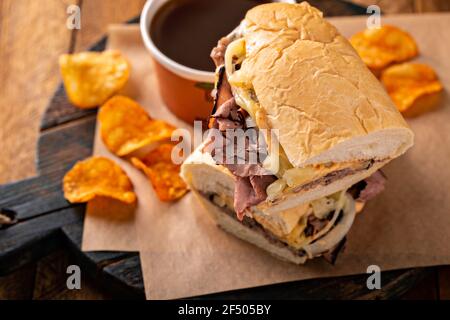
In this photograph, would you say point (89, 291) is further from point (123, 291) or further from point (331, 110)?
point (331, 110)

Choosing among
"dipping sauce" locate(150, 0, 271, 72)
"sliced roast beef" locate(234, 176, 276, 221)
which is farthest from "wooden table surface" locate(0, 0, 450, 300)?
"sliced roast beef" locate(234, 176, 276, 221)

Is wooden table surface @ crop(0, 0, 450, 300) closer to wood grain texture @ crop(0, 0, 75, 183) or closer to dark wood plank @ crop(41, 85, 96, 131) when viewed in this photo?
wood grain texture @ crop(0, 0, 75, 183)

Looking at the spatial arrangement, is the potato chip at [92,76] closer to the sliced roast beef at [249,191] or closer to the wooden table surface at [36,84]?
the wooden table surface at [36,84]

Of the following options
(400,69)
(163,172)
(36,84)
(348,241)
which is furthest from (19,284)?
(400,69)

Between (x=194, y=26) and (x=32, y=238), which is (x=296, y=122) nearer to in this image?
(x=194, y=26)

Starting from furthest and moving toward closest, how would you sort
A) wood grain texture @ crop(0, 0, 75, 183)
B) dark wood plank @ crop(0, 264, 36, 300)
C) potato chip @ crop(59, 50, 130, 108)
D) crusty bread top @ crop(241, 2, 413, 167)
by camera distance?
wood grain texture @ crop(0, 0, 75, 183)
potato chip @ crop(59, 50, 130, 108)
dark wood plank @ crop(0, 264, 36, 300)
crusty bread top @ crop(241, 2, 413, 167)

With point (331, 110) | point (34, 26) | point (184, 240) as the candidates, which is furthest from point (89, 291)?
point (34, 26)

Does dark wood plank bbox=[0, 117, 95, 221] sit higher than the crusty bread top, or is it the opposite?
the crusty bread top
